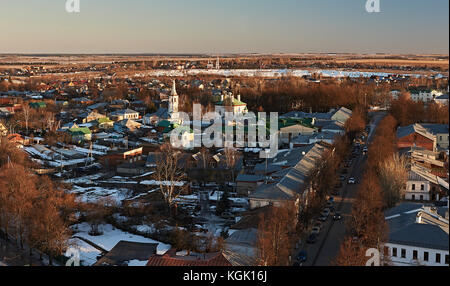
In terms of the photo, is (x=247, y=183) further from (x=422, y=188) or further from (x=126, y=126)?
(x=126, y=126)

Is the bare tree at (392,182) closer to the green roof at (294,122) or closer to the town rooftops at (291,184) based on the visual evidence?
the town rooftops at (291,184)

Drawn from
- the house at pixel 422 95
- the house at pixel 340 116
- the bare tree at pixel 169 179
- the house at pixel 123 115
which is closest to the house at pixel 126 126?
the house at pixel 123 115

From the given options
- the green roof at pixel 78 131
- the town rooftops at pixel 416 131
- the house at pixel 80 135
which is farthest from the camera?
the green roof at pixel 78 131

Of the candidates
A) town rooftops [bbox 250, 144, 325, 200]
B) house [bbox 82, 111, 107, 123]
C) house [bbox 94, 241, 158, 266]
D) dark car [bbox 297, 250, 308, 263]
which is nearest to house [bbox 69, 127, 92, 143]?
house [bbox 82, 111, 107, 123]

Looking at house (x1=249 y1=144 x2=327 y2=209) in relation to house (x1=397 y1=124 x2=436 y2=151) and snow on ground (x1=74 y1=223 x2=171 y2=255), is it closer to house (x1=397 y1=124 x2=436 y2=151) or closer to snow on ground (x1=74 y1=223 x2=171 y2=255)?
snow on ground (x1=74 y1=223 x2=171 y2=255)

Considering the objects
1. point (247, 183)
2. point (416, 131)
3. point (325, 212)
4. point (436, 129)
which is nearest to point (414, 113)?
point (436, 129)
